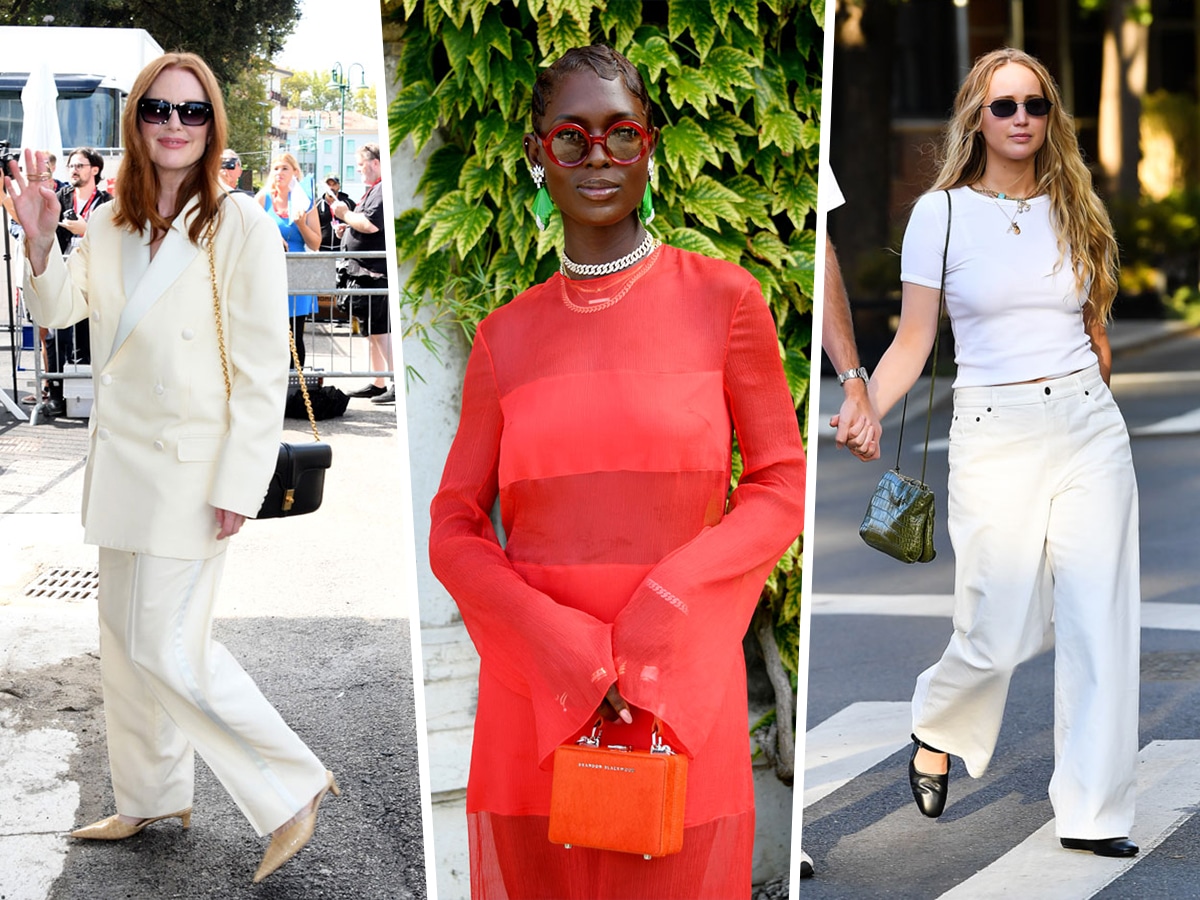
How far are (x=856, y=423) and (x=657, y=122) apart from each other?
0.76 meters

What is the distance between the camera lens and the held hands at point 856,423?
10.7 feet

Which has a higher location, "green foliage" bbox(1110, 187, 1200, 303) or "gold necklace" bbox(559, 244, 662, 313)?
"gold necklace" bbox(559, 244, 662, 313)

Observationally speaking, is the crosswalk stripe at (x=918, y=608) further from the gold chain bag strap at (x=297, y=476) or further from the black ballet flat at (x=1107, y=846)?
the gold chain bag strap at (x=297, y=476)

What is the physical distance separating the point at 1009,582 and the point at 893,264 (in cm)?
1407

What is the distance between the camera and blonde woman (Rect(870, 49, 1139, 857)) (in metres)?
3.97

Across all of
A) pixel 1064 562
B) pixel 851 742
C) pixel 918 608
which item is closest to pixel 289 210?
pixel 1064 562

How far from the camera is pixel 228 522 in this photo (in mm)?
3449

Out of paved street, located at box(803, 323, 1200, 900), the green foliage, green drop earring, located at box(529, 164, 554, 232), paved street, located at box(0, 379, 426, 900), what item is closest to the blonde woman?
paved street, located at box(803, 323, 1200, 900)

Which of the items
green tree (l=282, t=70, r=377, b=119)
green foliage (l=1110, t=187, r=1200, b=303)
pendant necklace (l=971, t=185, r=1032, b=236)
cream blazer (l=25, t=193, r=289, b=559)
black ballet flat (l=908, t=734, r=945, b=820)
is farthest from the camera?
green foliage (l=1110, t=187, r=1200, b=303)

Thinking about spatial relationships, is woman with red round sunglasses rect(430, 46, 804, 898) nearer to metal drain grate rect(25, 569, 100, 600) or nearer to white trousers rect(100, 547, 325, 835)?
white trousers rect(100, 547, 325, 835)

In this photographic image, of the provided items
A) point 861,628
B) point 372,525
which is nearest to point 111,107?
point 372,525

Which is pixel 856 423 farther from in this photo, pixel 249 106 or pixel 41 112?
pixel 41 112

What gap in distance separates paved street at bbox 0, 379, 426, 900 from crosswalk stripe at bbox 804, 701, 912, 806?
180 cm

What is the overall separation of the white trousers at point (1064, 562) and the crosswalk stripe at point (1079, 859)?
108 millimetres
